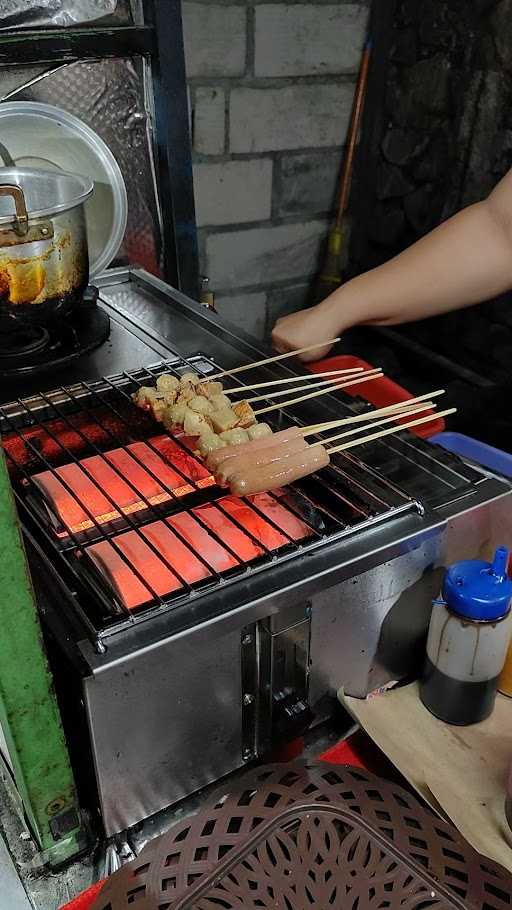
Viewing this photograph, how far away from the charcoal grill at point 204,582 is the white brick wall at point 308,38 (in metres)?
3.18

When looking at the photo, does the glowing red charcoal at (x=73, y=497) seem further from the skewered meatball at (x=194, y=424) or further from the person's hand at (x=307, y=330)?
the person's hand at (x=307, y=330)

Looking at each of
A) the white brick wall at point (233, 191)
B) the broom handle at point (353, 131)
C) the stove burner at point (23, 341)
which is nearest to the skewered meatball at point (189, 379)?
the stove burner at point (23, 341)

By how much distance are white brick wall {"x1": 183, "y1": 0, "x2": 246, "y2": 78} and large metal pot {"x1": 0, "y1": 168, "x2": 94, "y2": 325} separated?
83.5 inches

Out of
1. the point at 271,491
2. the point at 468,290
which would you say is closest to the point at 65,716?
the point at 271,491

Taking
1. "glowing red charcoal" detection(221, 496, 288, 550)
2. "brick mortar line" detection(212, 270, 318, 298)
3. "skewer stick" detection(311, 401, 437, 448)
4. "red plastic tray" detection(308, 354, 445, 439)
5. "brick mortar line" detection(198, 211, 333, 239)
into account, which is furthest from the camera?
"brick mortar line" detection(212, 270, 318, 298)

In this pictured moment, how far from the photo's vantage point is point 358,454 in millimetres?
1851

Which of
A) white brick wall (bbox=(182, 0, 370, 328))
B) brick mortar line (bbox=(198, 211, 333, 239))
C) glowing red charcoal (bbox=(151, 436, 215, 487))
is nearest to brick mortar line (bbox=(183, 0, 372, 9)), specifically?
white brick wall (bbox=(182, 0, 370, 328))

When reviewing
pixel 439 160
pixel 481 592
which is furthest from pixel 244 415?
pixel 439 160

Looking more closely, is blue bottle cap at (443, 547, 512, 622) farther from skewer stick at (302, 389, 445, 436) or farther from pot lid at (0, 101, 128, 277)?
pot lid at (0, 101, 128, 277)

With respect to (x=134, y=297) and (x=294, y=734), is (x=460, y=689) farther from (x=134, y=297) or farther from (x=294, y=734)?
(x=134, y=297)

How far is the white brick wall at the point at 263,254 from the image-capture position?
4.80 metres

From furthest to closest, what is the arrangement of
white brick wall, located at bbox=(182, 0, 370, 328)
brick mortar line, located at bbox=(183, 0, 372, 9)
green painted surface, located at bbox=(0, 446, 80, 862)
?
white brick wall, located at bbox=(182, 0, 370, 328)
brick mortar line, located at bbox=(183, 0, 372, 9)
green painted surface, located at bbox=(0, 446, 80, 862)

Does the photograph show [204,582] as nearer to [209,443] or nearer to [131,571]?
[131,571]

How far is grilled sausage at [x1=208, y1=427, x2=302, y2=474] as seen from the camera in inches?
66.4
